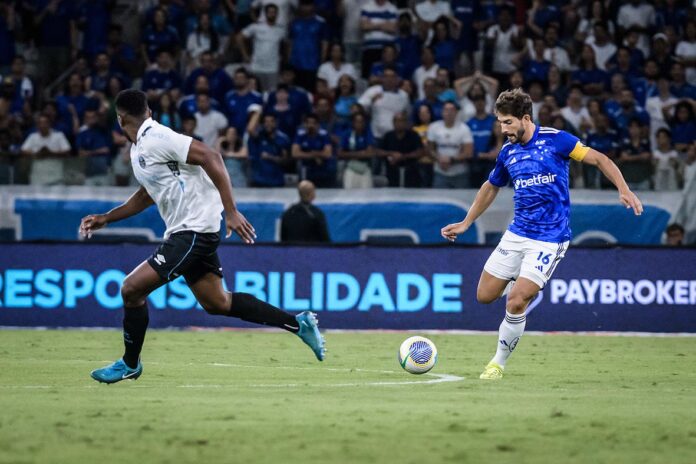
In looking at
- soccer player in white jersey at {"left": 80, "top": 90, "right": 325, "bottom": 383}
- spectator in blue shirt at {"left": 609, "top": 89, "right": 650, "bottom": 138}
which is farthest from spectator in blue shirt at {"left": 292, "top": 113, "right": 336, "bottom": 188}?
soccer player in white jersey at {"left": 80, "top": 90, "right": 325, "bottom": 383}

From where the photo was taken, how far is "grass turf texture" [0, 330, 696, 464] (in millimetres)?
7430

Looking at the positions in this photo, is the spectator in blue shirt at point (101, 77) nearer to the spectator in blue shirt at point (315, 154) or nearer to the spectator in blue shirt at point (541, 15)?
the spectator in blue shirt at point (315, 154)

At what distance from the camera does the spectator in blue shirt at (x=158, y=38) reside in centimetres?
2344

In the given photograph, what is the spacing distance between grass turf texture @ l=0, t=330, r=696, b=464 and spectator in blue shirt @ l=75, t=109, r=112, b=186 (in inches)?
159

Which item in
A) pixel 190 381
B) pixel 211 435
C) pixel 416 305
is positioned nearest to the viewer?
pixel 211 435

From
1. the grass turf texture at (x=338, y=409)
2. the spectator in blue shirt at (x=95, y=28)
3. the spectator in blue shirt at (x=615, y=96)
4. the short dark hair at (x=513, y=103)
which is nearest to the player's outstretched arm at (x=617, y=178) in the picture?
the short dark hair at (x=513, y=103)

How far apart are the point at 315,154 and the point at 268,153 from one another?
2.34 feet

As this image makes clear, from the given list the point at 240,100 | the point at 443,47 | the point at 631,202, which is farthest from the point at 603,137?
the point at 631,202

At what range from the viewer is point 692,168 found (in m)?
18.6

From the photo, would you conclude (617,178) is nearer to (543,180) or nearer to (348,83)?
(543,180)

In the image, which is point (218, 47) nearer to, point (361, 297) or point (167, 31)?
point (167, 31)

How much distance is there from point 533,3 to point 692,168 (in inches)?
261

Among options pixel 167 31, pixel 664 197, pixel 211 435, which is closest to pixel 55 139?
pixel 167 31

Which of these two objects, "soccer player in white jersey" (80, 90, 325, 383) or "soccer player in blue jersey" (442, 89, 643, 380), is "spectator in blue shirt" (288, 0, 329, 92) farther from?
"soccer player in white jersey" (80, 90, 325, 383)
